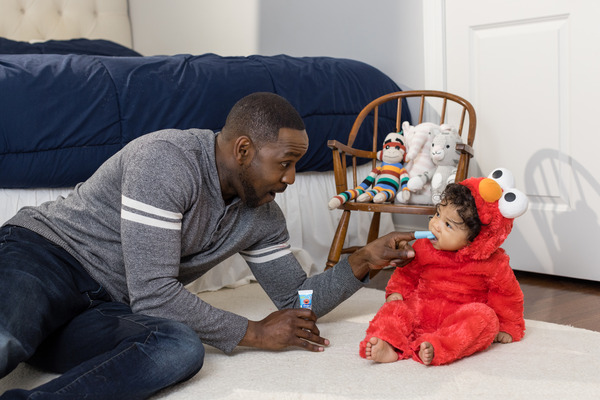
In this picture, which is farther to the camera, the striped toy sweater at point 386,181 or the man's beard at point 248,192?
the striped toy sweater at point 386,181

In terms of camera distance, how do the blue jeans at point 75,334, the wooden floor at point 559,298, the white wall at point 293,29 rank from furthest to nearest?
the white wall at point 293,29
the wooden floor at point 559,298
the blue jeans at point 75,334

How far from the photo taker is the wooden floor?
184 centimetres

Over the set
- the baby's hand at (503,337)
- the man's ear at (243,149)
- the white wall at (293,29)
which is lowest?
the baby's hand at (503,337)

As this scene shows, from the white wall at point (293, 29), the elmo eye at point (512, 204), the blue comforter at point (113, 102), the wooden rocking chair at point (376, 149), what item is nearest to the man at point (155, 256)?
the elmo eye at point (512, 204)

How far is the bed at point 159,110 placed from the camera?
73.7 inches

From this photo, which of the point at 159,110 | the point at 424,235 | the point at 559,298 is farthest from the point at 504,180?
the point at 159,110

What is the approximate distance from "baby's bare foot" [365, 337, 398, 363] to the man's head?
393mm

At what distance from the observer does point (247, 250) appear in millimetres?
1638

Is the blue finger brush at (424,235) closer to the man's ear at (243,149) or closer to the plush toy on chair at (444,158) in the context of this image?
the man's ear at (243,149)

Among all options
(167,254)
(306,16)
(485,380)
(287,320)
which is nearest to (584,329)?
(485,380)

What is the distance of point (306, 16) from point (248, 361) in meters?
2.23

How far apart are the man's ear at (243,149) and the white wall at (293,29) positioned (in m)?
1.55

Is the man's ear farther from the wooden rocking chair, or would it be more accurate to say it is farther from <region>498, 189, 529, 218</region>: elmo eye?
the wooden rocking chair

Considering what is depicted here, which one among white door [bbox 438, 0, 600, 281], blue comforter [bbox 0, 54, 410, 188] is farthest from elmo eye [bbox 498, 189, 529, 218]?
blue comforter [bbox 0, 54, 410, 188]
